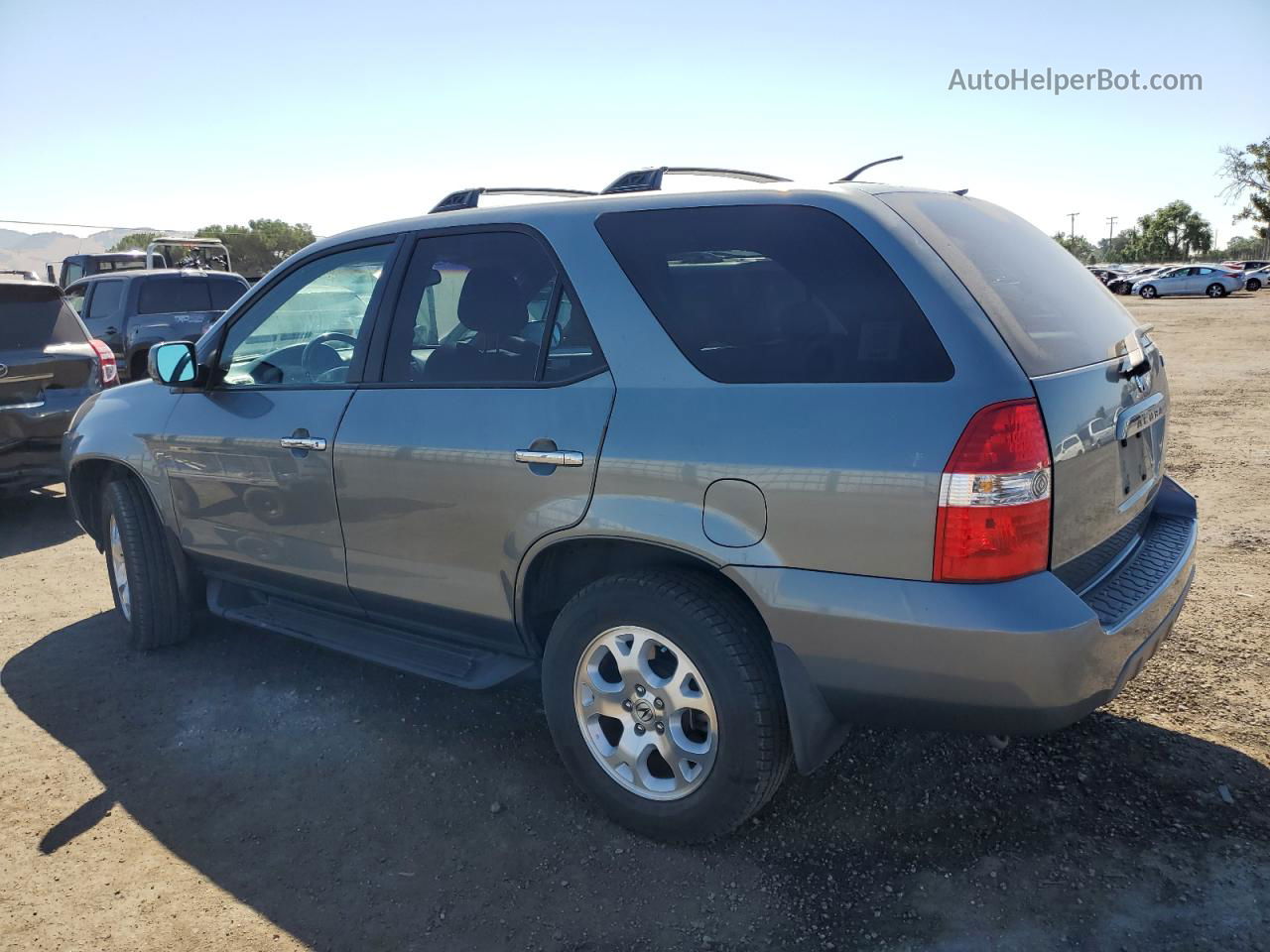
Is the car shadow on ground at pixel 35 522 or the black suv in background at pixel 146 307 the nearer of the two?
the car shadow on ground at pixel 35 522

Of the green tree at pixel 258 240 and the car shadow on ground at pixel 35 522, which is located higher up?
the green tree at pixel 258 240

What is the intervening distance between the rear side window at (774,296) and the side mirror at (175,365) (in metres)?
2.00

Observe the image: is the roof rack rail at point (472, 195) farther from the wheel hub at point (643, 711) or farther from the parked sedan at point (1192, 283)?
the parked sedan at point (1192, 283)

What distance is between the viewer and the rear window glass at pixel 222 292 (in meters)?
11.6

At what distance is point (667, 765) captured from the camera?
286 cm

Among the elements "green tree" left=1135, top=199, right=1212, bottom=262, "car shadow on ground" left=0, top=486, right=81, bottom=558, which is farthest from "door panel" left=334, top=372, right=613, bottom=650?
"green tree" left=1135, top=199, right=1212, bottom=262

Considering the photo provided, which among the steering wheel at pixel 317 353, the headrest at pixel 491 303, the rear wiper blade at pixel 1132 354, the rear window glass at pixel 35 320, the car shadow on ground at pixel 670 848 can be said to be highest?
the rear window glass at pixel 35 320

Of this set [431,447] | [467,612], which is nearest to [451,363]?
[431,447]

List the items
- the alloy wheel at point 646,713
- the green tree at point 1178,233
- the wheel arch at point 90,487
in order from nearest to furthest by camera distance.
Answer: the alloy wheel at point 646,713 < the wheel arch at point 90,487 < the green tree at point 1178,233

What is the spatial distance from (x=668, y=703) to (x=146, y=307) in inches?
422

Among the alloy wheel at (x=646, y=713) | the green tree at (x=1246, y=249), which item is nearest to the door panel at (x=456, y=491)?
the alloy wheel at (x=646, y=713)

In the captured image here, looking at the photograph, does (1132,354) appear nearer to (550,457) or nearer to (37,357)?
(550,457)

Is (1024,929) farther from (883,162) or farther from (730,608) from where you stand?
(883,162)

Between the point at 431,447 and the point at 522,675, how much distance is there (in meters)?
0.82
